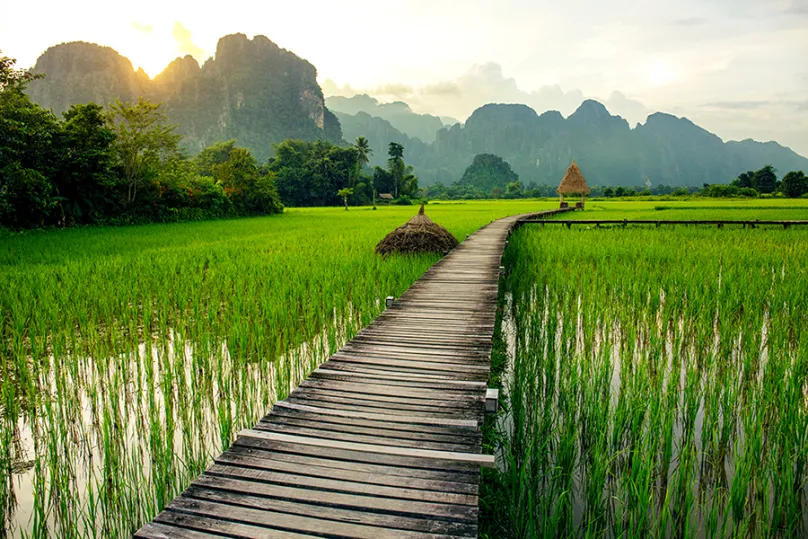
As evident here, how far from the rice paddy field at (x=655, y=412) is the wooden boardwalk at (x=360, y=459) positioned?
0.36m

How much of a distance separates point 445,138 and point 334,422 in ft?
540

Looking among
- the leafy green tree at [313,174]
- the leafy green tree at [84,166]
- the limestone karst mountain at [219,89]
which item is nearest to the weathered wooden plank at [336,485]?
the leafy green tree at [84,166]

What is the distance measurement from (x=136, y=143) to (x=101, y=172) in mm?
2192

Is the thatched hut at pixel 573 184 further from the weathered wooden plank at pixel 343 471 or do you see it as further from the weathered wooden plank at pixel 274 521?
the weathered wooden plank at pixel 274 521

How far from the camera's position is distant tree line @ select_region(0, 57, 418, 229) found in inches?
476

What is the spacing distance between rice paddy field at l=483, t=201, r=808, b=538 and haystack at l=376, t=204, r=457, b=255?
10.2ft

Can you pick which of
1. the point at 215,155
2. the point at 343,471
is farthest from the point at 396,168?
the point at 343,471

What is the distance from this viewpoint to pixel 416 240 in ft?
28.7

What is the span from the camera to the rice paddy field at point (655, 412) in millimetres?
1878

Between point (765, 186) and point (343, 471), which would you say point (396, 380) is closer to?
point (343, 471)

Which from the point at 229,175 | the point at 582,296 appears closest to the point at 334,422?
the point at 582,296

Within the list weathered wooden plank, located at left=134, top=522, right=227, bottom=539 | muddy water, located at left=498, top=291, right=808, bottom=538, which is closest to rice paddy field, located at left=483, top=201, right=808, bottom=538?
muddy water, located at left=498, top=291, right=808, bottom=538

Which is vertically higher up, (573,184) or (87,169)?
(573,184)

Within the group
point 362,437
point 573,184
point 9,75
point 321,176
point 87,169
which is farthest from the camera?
point 321,176
